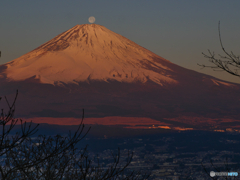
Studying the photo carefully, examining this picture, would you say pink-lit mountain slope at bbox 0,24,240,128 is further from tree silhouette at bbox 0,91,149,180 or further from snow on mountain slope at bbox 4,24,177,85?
tree silhouette at bbox 0,91,149,180

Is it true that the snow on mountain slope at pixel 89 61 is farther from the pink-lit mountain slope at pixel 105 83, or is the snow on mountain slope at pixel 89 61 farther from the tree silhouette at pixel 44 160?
the tree silhouette at pixel 44 160

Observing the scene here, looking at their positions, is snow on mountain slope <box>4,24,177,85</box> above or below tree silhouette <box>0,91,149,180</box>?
above

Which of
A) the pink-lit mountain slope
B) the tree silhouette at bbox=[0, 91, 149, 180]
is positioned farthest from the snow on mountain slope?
the tree silhouette at bbox=[0, 91, 149, 180]

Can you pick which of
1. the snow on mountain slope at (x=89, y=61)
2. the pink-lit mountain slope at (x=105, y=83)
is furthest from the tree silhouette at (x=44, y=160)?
the snow on mountain slope at (x=89, y=61)

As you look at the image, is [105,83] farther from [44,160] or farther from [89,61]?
[44,160]

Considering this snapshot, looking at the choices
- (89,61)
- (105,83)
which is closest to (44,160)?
(105,83)

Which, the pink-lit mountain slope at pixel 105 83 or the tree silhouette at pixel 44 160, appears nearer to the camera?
the tree silhouette at pixel 44 160

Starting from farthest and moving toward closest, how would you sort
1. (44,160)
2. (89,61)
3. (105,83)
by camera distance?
(89,61) → (105,83) → (44,160)
